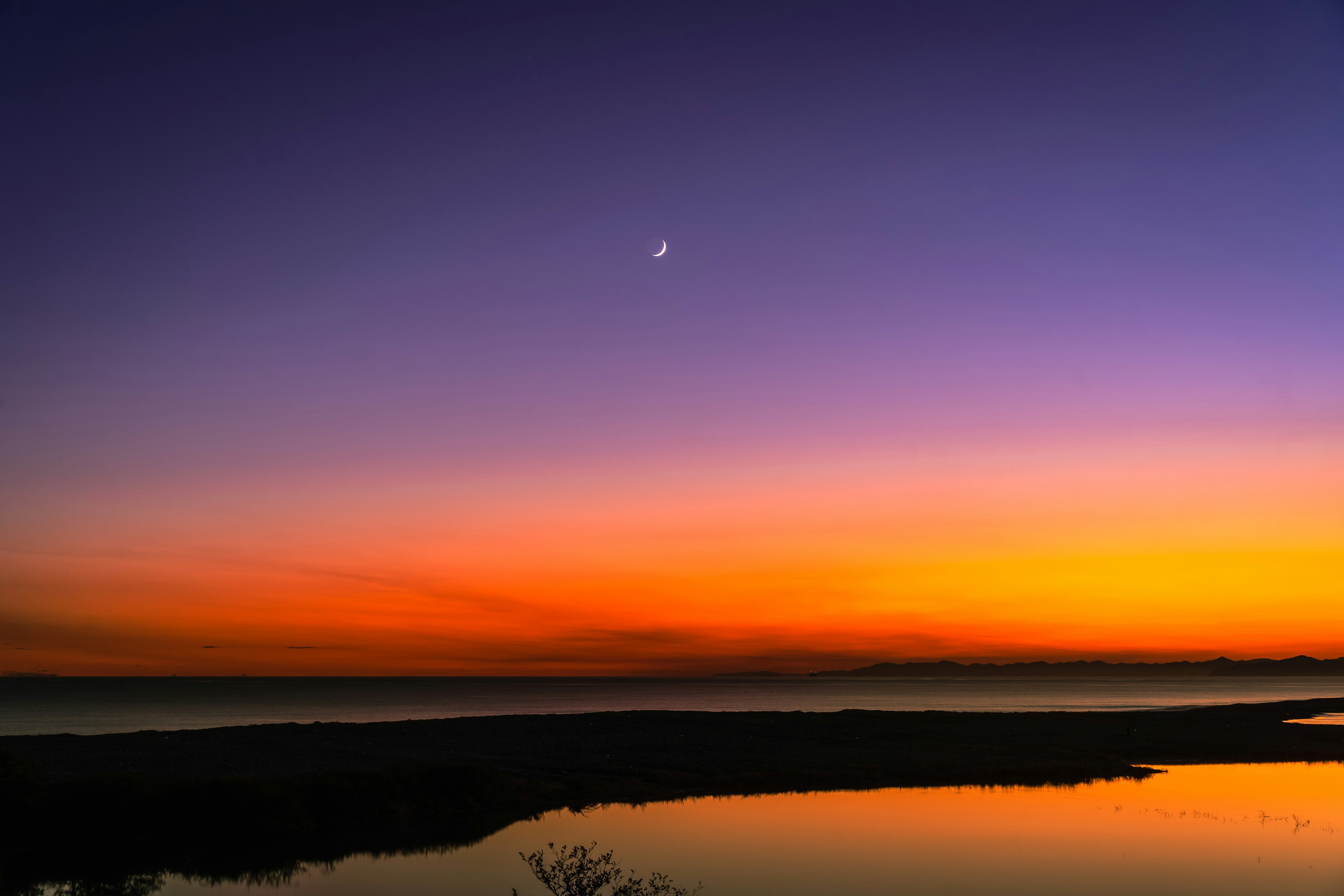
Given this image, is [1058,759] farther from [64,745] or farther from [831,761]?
[64,745]

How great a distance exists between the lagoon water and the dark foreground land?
2.62 metres

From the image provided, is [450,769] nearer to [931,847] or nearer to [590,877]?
[931,847]

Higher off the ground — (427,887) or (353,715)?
(427,887)

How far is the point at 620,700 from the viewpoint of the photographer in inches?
7564

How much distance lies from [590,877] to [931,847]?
16333mm

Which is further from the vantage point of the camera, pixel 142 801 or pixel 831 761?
pixel 831 761

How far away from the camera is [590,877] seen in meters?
19.5

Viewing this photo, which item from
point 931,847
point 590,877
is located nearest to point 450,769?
point 931,847

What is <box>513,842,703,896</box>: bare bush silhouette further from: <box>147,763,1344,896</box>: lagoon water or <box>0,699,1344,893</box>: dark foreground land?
<box>0,699,1344,893</box>: dark foreground land

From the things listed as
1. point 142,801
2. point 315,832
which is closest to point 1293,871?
point 315,832

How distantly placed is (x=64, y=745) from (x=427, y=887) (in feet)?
119

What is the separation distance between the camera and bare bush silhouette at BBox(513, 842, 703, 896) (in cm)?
1845

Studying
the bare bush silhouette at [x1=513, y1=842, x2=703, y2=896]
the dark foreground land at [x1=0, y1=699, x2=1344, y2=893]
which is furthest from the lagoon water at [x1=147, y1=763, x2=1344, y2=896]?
the dark foreground land at [x1=0, y1=699, x2=1344, y2=893]

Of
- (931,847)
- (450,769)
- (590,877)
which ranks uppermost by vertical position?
(590,877)
